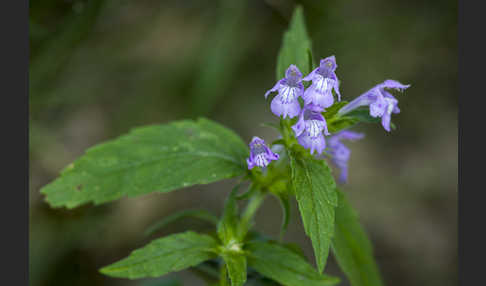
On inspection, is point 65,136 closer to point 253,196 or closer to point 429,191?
point 253,196

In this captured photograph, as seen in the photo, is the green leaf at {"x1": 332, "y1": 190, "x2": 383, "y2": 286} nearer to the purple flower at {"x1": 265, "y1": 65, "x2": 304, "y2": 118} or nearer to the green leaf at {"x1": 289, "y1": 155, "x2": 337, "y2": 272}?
the green leaf at {"x1": 289, "y1": 155, "x2": 337, "y2": 272}

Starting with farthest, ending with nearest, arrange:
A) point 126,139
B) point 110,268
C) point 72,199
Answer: point 126,139 < point 72,199 < point 110,268

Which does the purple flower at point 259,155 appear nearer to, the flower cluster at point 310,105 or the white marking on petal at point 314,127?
the flower cluster at point 310,105

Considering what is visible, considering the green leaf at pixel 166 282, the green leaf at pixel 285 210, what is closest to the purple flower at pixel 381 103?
the green leaf at pixel 285 210

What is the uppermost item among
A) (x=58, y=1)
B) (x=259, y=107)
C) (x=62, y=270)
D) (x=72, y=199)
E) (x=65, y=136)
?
(x=58, y=1)

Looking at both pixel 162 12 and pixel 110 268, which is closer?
pixel 110 268

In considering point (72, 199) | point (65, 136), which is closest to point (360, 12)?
point (65, 136)

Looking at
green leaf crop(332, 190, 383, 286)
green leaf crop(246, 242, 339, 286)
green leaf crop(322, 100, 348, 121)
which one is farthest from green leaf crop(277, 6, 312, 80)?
green leaf crop(246, 242, 339, 286)
